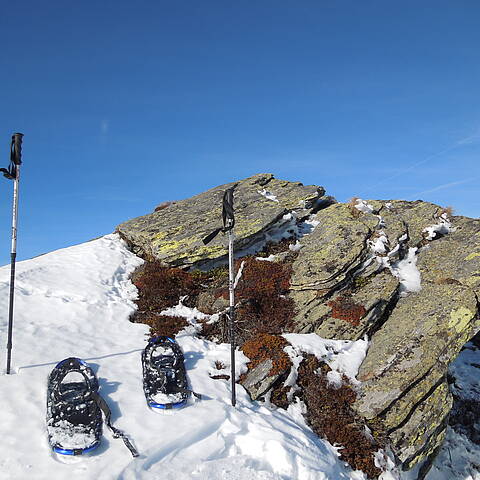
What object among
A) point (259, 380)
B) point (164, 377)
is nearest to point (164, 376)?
point (164, 377)

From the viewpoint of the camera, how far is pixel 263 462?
841 centimetres

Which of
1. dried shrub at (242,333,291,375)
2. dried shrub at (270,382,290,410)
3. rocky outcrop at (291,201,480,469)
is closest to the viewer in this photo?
rocky outcrop at (291,201,480,469)

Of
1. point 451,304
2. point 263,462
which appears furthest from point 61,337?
point 451,304

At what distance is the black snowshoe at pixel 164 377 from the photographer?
9.71 meters

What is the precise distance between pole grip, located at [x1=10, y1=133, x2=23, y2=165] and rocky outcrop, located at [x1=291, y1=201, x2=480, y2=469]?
10830 millimetres

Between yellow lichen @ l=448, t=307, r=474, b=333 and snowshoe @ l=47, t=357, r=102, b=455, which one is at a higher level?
yellow lichen @ l=448, t=307, r=474, b=333

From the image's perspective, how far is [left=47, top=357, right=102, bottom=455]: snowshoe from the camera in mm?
7777

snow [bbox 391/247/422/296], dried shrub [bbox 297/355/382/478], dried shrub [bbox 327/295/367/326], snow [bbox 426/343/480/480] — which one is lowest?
snow [bbox 426/343/480/480]

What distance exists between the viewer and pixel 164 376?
1023cm

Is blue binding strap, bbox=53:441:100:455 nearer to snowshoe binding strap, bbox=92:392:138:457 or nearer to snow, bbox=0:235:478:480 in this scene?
snow, bbox=0:235:478:480

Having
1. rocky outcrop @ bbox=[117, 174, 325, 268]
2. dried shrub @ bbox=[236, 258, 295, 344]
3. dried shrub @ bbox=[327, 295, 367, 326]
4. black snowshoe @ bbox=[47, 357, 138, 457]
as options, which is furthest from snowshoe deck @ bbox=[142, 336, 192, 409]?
rocky outcrop @ bbox=[117, 174, 325, 268]

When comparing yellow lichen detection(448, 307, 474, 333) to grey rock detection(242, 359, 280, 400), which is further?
yellow lichen detection(448, 307, 474, 333)

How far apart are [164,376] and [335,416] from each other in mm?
5057

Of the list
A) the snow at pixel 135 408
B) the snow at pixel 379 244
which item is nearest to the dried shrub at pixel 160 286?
the snow at pixel 135 408
